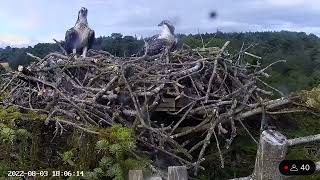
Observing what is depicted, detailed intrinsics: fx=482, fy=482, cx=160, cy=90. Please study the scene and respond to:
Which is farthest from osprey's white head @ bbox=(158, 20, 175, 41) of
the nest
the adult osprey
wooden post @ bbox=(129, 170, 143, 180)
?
wooden post @ bbox=(129, 170, 143, 180)

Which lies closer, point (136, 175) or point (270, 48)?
point (136, 175)

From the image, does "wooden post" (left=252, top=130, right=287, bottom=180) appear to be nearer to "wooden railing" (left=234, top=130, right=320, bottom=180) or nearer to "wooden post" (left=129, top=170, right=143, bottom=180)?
"wooden railing" (left=234, top=130, right=320, bottom=180)

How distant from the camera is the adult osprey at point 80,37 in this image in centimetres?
621

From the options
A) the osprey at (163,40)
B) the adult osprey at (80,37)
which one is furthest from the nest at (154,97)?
the adult osprey at (80,37)

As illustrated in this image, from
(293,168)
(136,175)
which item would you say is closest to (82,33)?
(136,175)

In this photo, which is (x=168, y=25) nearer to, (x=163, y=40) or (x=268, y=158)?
(x=163, y=40)

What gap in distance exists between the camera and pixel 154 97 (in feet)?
13.4

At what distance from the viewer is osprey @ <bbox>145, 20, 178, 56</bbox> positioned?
578cm

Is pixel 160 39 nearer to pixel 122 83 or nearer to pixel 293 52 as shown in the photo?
pixel 122 83

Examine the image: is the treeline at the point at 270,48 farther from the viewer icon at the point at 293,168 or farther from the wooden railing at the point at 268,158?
the wooden railing at the point at 268,158

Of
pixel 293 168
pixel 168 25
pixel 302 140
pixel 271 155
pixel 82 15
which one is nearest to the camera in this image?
pixel 271 155

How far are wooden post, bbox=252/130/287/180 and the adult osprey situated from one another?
12.9 feet

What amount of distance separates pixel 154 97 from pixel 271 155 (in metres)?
1.79

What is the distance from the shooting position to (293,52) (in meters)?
13.1
